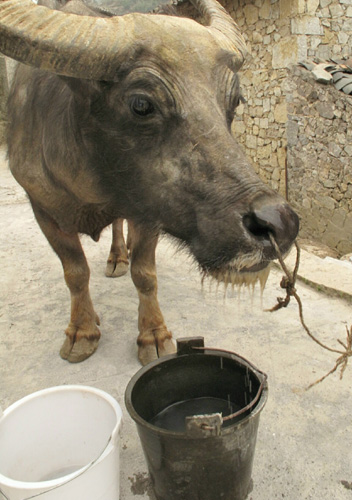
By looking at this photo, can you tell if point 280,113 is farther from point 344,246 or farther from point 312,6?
point 344,246

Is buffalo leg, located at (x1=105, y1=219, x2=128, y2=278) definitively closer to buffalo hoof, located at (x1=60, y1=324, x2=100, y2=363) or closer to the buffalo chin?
buffalo hoof, located at (x1=60, y1=324, x2=100, y2=363)

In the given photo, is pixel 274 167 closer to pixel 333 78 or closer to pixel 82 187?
pixel 333 78

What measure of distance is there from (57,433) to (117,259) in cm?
222

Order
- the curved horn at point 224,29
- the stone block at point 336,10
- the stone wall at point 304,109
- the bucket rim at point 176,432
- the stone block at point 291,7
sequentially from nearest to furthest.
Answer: the bucket rim at point 176,432 < the curved horn at point 224,29 < the stone wall at point 304,109 < the stone block at point 291,7 < the stone block at point 336,10

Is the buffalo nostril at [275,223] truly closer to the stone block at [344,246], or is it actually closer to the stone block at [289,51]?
the stone block at [344,246]

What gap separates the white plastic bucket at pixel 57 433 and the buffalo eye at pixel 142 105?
3.84 ft

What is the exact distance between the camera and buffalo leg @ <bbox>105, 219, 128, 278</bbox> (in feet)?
13.3

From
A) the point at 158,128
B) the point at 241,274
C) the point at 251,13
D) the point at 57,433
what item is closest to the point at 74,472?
the point at 57,433

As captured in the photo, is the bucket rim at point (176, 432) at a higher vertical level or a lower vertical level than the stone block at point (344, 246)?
higher

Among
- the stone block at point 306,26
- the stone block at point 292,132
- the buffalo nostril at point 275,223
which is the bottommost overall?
the stone block at point 292,132

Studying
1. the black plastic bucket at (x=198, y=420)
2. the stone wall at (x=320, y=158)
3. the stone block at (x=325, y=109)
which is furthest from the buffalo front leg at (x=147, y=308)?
the stone block at (x=325, y=109)

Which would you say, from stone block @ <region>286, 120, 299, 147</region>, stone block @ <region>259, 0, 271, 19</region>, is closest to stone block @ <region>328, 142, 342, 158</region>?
stone block @ <region>286, 120, 299, 147</region>

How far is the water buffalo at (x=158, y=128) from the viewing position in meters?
1.60

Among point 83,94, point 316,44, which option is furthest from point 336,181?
point 83,94
